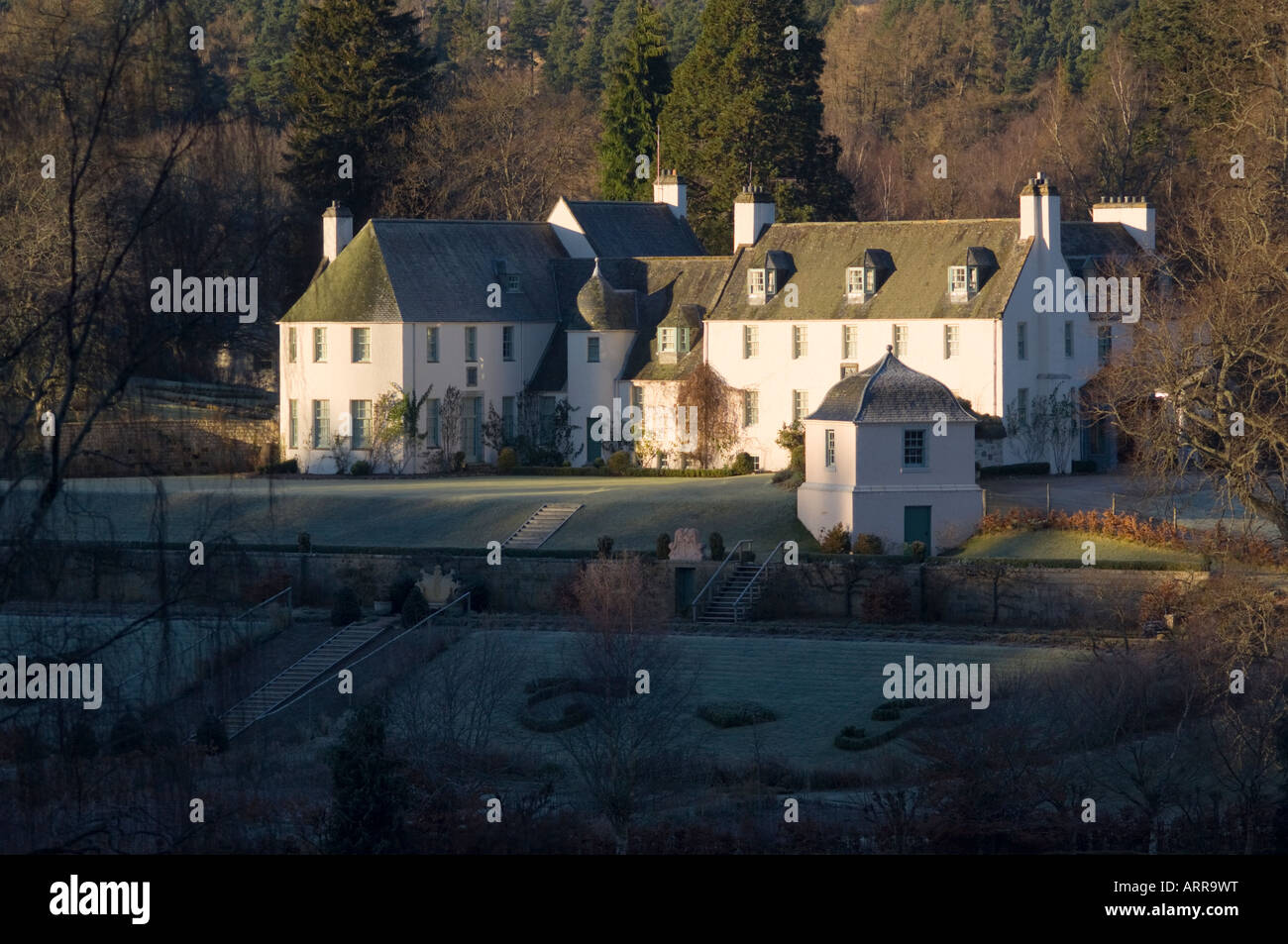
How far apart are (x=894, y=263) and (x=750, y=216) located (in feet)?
18.3

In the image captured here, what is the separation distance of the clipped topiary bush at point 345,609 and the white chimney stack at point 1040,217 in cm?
2151

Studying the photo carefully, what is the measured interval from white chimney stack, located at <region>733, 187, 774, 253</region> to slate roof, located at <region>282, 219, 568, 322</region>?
5.85 metres

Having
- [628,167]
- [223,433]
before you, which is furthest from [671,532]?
[628,167]

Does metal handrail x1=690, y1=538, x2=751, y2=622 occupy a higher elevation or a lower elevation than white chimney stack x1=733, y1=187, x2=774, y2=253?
lower

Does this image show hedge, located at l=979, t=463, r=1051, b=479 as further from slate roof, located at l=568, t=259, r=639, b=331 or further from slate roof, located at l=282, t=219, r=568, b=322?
slate roof, located at l=282, t=219, r=568, b=322

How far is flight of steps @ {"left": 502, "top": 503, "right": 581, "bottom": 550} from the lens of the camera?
5012cm

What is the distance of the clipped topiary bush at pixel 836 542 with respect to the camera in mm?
47750

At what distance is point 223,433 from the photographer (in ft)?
71.8

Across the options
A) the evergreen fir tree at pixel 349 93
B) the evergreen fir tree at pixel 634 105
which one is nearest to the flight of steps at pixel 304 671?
the evergreen fir tree at pixel 349 93

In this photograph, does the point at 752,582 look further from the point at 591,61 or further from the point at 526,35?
the point at 526,35

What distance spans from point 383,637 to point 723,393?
718 inches

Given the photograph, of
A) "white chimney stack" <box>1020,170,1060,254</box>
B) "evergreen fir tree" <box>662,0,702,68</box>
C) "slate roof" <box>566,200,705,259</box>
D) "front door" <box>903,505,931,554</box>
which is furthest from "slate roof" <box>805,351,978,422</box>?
"evergreen fir tree" <box>662,0,702,68</box>

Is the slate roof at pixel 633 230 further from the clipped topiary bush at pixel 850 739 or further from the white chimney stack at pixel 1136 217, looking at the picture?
the clipped topiary bush at pixel 850 739

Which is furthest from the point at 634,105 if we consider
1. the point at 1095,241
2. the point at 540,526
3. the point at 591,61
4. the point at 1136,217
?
the point at 540,526
